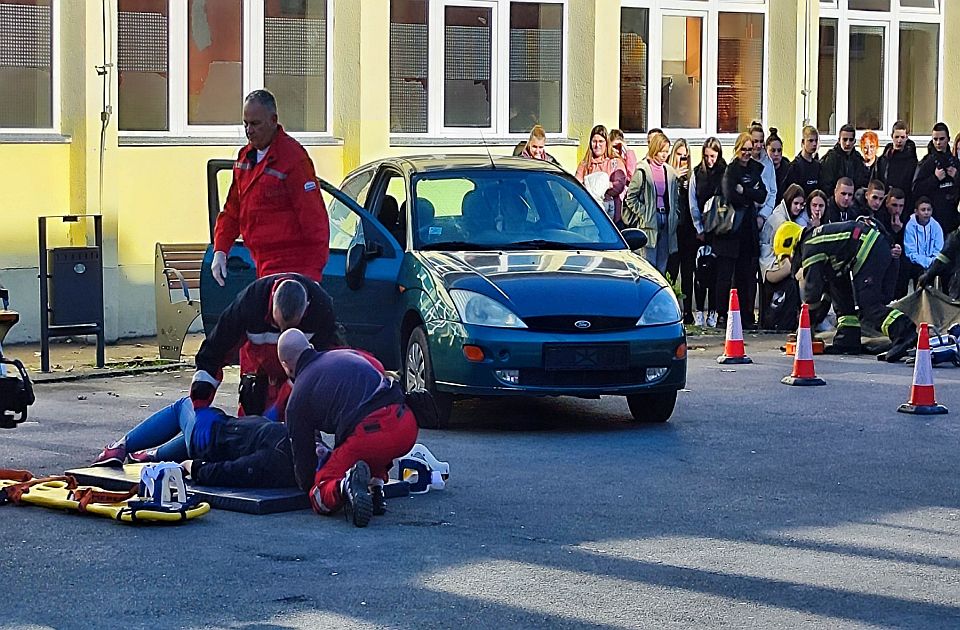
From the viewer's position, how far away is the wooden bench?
1592 centimetres

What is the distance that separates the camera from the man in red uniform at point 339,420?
8.79 m

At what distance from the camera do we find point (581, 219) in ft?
43.7

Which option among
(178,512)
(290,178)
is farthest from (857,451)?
(178,512)

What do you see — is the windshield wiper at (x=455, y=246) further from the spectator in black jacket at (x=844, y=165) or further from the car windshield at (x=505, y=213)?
the spectator in black jacket at (x=844, y=165)

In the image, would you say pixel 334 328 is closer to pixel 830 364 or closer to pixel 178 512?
pixel 178 512

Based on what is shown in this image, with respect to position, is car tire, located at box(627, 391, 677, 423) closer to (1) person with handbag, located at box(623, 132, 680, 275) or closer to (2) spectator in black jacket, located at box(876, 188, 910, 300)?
(1) person with handbag, located at box(623, 132, 680, 275)

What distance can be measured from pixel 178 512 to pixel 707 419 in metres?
5.08

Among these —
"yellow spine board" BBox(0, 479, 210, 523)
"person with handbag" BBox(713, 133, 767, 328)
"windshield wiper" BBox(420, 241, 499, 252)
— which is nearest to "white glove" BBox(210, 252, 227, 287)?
"windshield wiper" BBox(420, 241, 499, 252)

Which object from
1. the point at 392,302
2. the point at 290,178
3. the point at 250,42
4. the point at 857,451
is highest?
the point at 250,42

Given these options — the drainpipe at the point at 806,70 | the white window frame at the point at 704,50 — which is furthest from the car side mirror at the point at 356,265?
the drainpipe at the point at 806,70

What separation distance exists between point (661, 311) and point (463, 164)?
7.25ft

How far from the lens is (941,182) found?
66.0ft

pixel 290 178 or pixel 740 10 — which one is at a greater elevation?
pixel 740 10

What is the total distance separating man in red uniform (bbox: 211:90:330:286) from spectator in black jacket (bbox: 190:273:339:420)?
3.09 ft
